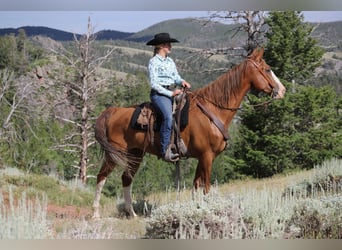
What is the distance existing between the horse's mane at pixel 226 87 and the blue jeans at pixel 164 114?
0.48 metres

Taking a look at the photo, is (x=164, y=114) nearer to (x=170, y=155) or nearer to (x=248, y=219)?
(x=170, y=155)

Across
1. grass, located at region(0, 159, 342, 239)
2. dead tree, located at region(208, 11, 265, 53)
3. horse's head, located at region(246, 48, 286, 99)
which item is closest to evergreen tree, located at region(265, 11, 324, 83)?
dead tree, located at region(208, 11, 265, 53)

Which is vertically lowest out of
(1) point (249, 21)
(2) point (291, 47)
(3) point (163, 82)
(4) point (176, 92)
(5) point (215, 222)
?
(5) point (215, 222)

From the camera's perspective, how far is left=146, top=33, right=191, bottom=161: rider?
514 centimetres

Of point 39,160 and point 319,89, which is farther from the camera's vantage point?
point 39,160

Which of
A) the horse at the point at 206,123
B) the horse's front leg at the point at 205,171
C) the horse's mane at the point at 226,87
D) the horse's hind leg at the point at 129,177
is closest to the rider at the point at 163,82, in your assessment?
the horse at the point at 206,123

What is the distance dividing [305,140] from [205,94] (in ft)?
22.8

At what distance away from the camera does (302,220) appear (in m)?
4.47

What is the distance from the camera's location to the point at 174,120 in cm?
523

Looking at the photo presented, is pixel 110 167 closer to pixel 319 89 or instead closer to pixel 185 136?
pixel 185 136

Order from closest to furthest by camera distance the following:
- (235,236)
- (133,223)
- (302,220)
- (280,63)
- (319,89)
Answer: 1. (235,236)
2. (302,220)
3. (133,223)
4. (280,63)
5. (319,89)

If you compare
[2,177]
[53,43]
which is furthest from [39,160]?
[2,177]

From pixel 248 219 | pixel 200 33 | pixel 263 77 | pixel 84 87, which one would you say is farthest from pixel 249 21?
pixel 248 219

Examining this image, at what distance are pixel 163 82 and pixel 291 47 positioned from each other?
7081 millimetres
